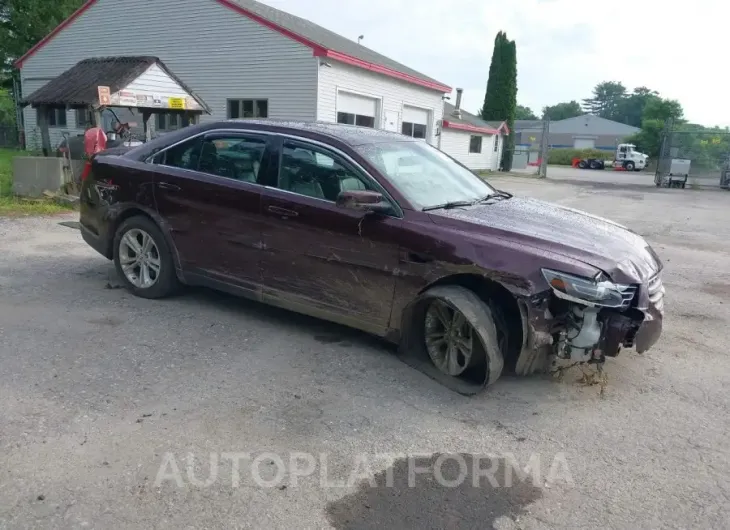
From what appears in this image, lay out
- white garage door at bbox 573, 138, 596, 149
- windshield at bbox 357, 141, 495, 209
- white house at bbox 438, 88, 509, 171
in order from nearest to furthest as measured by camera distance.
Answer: windshield at bbox 357, 141, 495, 209, white house at bbox 438, 88, 509, 171, white garage door at bbox 573, 138, 596, 149

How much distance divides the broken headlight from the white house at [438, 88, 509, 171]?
25723 millimetres

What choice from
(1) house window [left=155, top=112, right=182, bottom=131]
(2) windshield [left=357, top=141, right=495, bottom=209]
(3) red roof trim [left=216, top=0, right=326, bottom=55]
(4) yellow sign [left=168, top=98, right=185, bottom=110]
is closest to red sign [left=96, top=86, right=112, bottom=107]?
(4) yellow sign [left=168, top=98, right=185, bottom=110]

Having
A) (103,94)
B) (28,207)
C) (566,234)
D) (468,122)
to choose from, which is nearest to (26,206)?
(28,207)

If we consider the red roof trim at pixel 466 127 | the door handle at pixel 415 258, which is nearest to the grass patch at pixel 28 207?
the door handle at pixel 415 258

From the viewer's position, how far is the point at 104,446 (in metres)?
3.18

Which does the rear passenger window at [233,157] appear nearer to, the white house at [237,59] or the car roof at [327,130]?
the car roof at [327,130]

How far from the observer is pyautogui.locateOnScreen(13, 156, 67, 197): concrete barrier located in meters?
11.1

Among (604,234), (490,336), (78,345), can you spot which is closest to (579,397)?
(490,336)

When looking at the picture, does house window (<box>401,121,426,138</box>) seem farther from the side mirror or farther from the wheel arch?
the side mirror

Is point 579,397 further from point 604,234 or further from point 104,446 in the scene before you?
point 104,446

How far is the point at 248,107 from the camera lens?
19.1 metres

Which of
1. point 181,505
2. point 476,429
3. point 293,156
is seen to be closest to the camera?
point 181,505

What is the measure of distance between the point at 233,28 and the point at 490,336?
17.4 meters

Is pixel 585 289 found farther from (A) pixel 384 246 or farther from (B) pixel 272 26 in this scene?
(B) pixel 272 26
